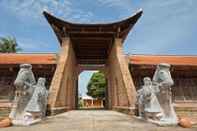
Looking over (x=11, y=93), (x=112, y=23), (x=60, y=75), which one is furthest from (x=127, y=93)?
(x=11, y=93)

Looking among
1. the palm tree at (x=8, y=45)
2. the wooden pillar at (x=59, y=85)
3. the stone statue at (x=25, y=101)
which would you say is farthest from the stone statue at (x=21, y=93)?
the palm tree at (x=8, y=45)

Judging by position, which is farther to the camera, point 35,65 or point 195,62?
point 195,62

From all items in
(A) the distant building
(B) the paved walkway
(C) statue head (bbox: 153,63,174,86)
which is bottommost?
(B) the paved walkway

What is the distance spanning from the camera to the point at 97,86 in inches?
1419

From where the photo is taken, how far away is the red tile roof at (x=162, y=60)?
13.8 meters

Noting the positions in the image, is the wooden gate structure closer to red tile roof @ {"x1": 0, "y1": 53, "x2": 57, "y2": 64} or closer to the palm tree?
red tile roof @ {"x1": 0, "y1": 53, "x2": 57, "y2": 64}

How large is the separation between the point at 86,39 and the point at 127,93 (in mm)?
4778

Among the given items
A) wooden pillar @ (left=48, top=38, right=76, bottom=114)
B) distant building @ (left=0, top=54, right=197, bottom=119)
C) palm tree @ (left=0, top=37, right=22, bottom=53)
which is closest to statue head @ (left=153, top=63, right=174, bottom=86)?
wooden pillar @ (left=48, top=38, right=76, bottom=114)

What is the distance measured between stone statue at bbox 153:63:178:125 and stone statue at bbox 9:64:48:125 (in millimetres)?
3097

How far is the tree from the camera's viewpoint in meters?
35.7

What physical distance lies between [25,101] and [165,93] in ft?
11.3

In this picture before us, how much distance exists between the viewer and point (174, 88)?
47.9ft

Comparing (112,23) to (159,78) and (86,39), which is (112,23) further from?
(159,78)

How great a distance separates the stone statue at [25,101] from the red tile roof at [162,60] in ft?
24.5
